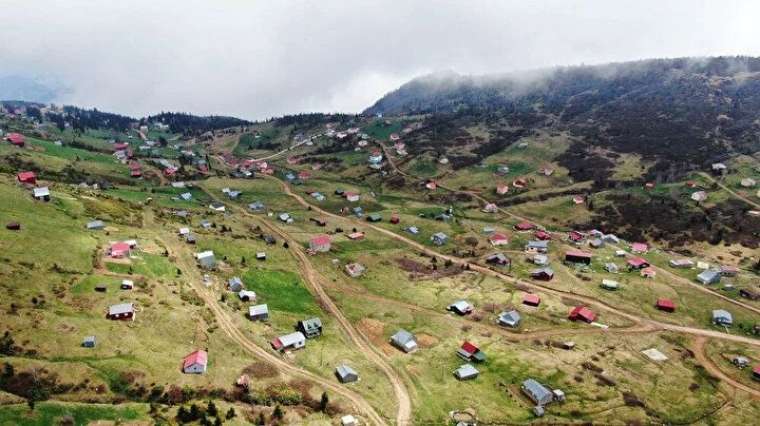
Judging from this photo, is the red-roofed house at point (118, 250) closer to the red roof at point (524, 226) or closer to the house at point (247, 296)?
the house at point (247, 296)

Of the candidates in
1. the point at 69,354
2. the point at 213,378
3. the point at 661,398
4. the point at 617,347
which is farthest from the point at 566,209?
the point at 69,354

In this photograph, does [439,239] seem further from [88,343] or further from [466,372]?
[88,343]

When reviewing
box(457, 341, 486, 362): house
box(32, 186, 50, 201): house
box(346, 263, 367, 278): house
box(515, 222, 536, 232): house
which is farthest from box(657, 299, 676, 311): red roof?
box(32, 186, 50, 201): house

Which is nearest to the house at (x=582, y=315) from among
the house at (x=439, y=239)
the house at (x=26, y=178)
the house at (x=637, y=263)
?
the house at (x=637, y=263)

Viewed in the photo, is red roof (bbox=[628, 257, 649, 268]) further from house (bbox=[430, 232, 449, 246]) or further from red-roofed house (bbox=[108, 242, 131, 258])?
red-roofed house (bbox=[108, 242, 131, 258])

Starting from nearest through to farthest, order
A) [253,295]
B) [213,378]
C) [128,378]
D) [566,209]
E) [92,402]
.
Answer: [92,402]
[128,378]
[213,378]
[253,295]
[566,209]

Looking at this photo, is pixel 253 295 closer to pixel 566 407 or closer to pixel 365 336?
pixel 365 336
